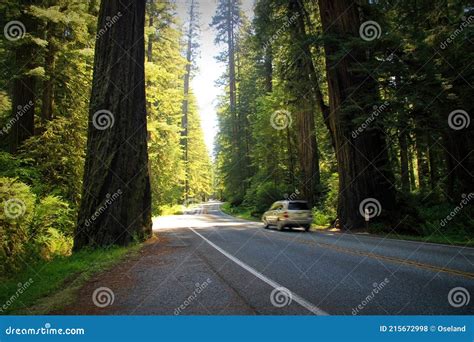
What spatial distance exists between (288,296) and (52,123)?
39.5 feet

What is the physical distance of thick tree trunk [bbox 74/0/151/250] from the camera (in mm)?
11547

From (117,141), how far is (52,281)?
6.11 meters

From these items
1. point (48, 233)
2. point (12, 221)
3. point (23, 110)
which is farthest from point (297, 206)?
point (12, 221)

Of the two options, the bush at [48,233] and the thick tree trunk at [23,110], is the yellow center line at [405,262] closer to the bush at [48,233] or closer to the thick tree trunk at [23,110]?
the bush at [48,233]

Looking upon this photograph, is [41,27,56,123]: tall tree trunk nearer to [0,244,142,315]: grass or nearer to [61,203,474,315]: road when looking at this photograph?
[0,244,142,315]: grass

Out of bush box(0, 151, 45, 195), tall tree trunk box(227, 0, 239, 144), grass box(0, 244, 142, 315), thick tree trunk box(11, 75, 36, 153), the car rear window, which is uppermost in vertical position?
tall tree trunk box(227, 0, 239, 144)

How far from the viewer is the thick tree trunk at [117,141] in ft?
37.9

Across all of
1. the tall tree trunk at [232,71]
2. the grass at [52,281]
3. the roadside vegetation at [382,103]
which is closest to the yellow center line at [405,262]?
the roadside vegetation at [382,103]

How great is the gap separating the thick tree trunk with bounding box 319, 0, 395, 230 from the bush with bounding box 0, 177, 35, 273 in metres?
12.7

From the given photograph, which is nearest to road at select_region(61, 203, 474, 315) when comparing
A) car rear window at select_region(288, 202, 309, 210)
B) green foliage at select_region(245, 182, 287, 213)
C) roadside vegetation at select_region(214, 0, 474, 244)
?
roadside vegetation at select_region(214, 0, 474, 244)

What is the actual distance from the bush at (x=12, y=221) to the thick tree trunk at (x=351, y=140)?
41.7 feet

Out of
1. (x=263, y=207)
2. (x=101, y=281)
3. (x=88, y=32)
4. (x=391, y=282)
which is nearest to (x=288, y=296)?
(x=391, y=282)

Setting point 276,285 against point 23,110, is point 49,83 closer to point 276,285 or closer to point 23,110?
point 23,110

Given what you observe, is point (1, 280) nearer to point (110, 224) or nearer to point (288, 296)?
point (110, 224)
